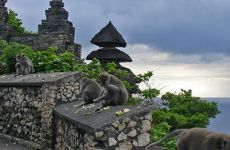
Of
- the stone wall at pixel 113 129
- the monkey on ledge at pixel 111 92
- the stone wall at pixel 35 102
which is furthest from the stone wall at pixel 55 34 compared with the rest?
the stone wall at pixel 113 129

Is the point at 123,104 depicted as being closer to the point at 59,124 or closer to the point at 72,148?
the point at 72,148

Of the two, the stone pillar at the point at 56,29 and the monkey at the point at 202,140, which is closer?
the monkey at the point at 202,140

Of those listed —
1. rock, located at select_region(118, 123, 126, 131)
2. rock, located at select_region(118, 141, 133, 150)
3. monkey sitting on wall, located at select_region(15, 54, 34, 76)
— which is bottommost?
rock, located at select_region(118, 141, 133, 150)

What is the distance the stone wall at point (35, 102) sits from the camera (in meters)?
13.6

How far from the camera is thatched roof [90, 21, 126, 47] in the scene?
91.2 ft

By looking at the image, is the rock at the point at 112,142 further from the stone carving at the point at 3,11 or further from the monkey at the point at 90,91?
the stone carving at the point at 3,11

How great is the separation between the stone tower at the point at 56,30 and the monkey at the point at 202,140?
2241 centimetres

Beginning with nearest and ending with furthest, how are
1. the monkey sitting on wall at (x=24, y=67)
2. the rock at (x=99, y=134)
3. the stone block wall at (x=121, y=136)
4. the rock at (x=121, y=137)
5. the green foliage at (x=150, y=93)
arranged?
the rock at (x=99, y=134) < the stone block wall at (x=121, y=136) < the rock at (x=121, y=137) < the monkey sitting on wall at (x=24, y=67) < the green foliage at (x=150, y=93)

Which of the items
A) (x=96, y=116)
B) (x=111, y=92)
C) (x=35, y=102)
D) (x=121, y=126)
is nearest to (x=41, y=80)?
(x=35, y=102)

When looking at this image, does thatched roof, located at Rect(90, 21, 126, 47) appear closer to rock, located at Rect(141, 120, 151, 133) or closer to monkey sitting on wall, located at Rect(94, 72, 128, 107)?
monkey sitting on wall, located at Rect(94, 72, 128, 107)

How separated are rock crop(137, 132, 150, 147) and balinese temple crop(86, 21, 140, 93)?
58.4 ft

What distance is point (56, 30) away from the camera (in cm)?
2897

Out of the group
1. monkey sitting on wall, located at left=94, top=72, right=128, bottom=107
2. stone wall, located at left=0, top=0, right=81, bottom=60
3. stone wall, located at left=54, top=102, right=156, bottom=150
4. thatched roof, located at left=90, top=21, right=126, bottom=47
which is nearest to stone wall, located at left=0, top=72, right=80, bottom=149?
stone wall, located at left=54, top=102, right=156, bottom=150

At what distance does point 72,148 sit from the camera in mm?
10656
